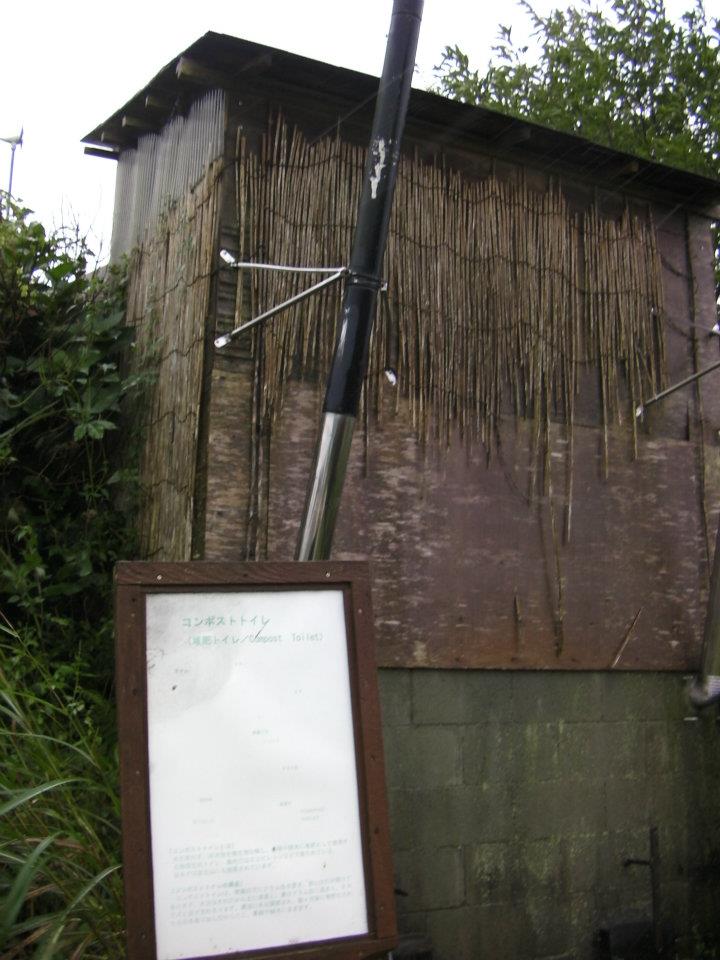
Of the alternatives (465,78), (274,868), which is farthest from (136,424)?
(465,78)

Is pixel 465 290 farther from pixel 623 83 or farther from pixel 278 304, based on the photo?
pixel 623 83

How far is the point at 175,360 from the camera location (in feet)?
19.4

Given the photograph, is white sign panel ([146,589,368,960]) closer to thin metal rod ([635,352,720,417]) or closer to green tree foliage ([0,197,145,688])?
green tree foliage ([0,197,145,688])

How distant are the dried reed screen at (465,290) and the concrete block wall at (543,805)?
61.6 inches

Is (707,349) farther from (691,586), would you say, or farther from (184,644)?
(184,644)

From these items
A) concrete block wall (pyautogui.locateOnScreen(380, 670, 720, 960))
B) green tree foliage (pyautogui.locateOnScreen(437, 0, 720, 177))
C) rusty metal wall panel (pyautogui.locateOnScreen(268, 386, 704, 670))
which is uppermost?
green tree foliage (pyautogui.locateOnScreen(437, 0, 720, 177))

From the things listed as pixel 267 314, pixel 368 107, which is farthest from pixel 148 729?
pixel 368 107

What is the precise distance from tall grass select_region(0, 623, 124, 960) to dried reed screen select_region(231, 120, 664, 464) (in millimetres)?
1950

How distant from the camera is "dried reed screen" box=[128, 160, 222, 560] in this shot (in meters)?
5.60

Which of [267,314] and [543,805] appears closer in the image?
[267,314]

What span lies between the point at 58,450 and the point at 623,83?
28.3 ft

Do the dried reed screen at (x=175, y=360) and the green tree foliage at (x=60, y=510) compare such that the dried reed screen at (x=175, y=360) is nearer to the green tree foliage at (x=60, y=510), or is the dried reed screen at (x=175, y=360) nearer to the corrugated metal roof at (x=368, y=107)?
the green tree foliage at (x=60, y=510)

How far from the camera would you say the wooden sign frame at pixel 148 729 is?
119 inches

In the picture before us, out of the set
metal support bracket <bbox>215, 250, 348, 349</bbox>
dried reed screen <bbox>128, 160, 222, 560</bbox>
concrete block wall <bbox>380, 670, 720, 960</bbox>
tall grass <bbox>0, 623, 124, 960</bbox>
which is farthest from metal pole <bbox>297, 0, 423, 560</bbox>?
concrete block wall <bbox>380, 670, 720, 960</bbox>
